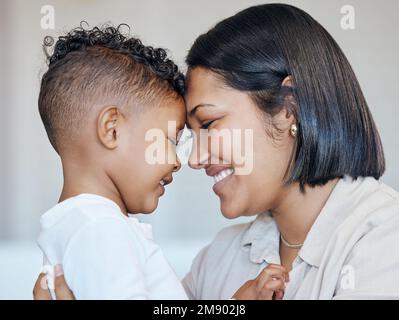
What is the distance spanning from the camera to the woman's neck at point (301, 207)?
4.08 feet

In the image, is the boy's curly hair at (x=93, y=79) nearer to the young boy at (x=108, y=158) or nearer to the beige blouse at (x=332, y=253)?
the young boy at (x=108, y=158)

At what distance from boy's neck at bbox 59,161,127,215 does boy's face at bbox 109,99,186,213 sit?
0.02 meters

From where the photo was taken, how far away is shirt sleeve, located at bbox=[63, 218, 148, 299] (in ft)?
2.98

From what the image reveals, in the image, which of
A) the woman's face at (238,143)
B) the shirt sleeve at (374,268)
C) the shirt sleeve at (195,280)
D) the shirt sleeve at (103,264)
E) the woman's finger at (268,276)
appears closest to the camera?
the shirt sleeve at (103,264)

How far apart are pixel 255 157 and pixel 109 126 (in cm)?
31

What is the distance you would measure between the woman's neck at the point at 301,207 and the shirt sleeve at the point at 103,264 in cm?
42

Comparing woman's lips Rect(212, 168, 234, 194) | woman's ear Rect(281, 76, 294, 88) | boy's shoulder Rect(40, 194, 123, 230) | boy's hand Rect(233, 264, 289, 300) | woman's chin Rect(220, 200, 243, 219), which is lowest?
boy's hand Rect(233, 264, 289, 300)

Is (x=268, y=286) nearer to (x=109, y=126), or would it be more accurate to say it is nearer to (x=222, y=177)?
(x=222, y=177)

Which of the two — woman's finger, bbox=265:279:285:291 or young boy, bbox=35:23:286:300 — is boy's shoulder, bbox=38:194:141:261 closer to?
young boy, bbox=35:23:286:300

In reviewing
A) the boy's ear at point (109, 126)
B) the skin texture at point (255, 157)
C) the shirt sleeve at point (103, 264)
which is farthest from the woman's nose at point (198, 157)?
the shirt sleeve at point (103, 264)

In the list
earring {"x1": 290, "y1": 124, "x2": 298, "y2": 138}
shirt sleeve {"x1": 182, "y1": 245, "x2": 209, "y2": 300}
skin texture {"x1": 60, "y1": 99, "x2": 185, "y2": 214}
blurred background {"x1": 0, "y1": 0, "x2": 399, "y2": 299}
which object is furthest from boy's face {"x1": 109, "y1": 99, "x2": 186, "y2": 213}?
blurred background {"x1": 0, "y1": 0, "x2": 399, "y2": 299}

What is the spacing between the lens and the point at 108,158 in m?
1.08

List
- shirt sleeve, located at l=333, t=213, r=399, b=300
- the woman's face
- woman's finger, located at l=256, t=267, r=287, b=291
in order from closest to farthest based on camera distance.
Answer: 1. shirt sleeve, located at l=333, t=213, r=399, b=300
2. woman's finger, located at l=256, t=267, r=287, b=291
3. the woman's face

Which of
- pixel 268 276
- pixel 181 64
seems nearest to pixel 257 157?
pixel 268 276
